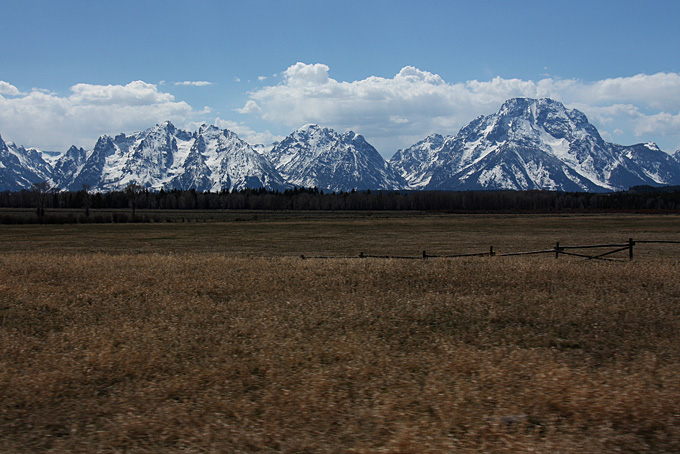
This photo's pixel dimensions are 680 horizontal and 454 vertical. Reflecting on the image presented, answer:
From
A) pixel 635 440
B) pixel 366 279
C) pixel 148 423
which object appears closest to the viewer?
pixel 635 440

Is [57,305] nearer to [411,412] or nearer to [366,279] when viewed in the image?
[366,279]

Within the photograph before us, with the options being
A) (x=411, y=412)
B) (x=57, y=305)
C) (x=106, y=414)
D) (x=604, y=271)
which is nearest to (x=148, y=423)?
(x=106, y=414)

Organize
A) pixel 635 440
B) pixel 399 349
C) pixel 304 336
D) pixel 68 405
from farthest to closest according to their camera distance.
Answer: pixel 304 336 < pixel 399 349 < pixel 68 405 < pixel 635 440

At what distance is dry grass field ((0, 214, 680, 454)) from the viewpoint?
8.09 metres

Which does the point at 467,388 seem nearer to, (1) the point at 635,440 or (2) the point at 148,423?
(1) the point at 635,440

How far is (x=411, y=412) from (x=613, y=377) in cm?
458

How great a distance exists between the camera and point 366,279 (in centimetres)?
2203

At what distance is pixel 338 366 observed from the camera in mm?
11266

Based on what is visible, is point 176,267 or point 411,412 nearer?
point 411,412

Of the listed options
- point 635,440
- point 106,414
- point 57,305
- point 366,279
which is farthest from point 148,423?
point 366,279

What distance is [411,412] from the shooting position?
28.9 ft

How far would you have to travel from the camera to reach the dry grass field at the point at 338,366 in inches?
319

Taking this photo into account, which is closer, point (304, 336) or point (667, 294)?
point (304, 336)

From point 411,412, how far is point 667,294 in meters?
15.4
